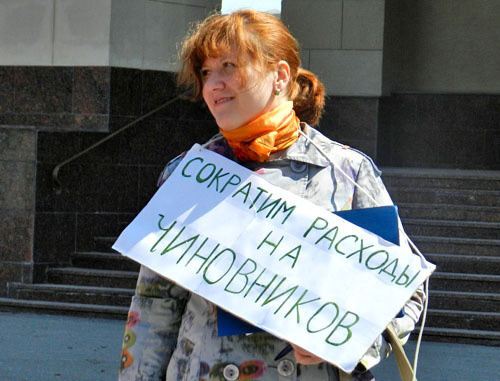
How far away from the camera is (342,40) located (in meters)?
11.7

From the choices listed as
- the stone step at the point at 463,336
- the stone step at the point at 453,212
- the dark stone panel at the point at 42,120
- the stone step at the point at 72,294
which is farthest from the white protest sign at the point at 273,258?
the dark stone panel at the point at 42,120

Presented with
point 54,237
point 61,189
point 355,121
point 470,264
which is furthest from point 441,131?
point 54,237

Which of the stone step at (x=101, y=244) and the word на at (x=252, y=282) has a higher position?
the word на at (x=252, y=282)

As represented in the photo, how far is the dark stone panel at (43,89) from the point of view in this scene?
9.30 metres

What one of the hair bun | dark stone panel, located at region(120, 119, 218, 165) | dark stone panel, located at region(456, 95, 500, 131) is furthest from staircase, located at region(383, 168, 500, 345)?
the hair bun

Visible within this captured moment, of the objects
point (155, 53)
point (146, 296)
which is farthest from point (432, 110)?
point (146, 296)

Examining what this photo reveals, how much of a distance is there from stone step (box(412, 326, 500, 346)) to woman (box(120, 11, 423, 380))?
16.3 ft

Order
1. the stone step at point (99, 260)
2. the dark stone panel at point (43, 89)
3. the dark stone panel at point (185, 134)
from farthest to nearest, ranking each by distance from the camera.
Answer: the dark stone panel at point (185, 134) < the dark stone panel at point (43, 89) < the stone step at point (99, 260)

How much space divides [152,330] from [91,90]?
6.94 meters

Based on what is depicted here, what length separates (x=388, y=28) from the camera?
476 inches

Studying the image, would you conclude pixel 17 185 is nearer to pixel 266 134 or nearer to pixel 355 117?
pixel 355 117

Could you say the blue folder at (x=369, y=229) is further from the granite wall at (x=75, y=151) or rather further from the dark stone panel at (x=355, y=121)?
the dark stone panel at (x=355, y=121)

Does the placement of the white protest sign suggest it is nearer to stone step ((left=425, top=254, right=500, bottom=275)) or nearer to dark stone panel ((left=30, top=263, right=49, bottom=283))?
stone step ((left=425, top=254, right=500, bottom=275))

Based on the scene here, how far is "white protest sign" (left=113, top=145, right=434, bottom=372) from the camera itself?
88.7 inches
